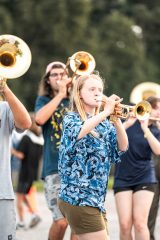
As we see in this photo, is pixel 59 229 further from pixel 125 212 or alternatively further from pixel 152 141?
pixel 152 141

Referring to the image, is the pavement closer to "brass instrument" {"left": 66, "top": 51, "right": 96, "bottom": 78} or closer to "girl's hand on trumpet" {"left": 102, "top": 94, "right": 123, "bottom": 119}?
"brass instrument" {"left": 66, "top": 51, "right": 96, "bottom": 78}

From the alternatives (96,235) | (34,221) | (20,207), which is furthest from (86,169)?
A: (20,207)

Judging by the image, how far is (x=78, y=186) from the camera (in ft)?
18.6

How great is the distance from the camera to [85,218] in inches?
222

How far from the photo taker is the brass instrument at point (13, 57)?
18.9 feet

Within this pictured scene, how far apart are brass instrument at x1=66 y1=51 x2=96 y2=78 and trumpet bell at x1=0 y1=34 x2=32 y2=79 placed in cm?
183

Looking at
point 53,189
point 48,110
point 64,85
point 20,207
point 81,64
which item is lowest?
point 53,189

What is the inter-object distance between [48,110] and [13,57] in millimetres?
1586

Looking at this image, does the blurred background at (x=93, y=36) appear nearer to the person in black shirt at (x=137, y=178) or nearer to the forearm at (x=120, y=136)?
the person in black shirt at (x=137, y=178)

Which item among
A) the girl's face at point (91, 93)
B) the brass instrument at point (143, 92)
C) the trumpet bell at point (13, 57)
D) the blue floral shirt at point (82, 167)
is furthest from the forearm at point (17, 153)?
the blue floral shirt at point (82, 167)

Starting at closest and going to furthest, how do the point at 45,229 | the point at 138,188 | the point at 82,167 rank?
the point at 82,167
the point at 138,188
the point at 45,229

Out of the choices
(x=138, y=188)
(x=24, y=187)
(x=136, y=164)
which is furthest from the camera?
(x=24, y=187)

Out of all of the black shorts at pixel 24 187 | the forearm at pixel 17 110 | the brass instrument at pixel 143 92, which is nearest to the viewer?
the forearm at pixel 17 110

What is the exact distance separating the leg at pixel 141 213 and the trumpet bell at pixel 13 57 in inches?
81.6
